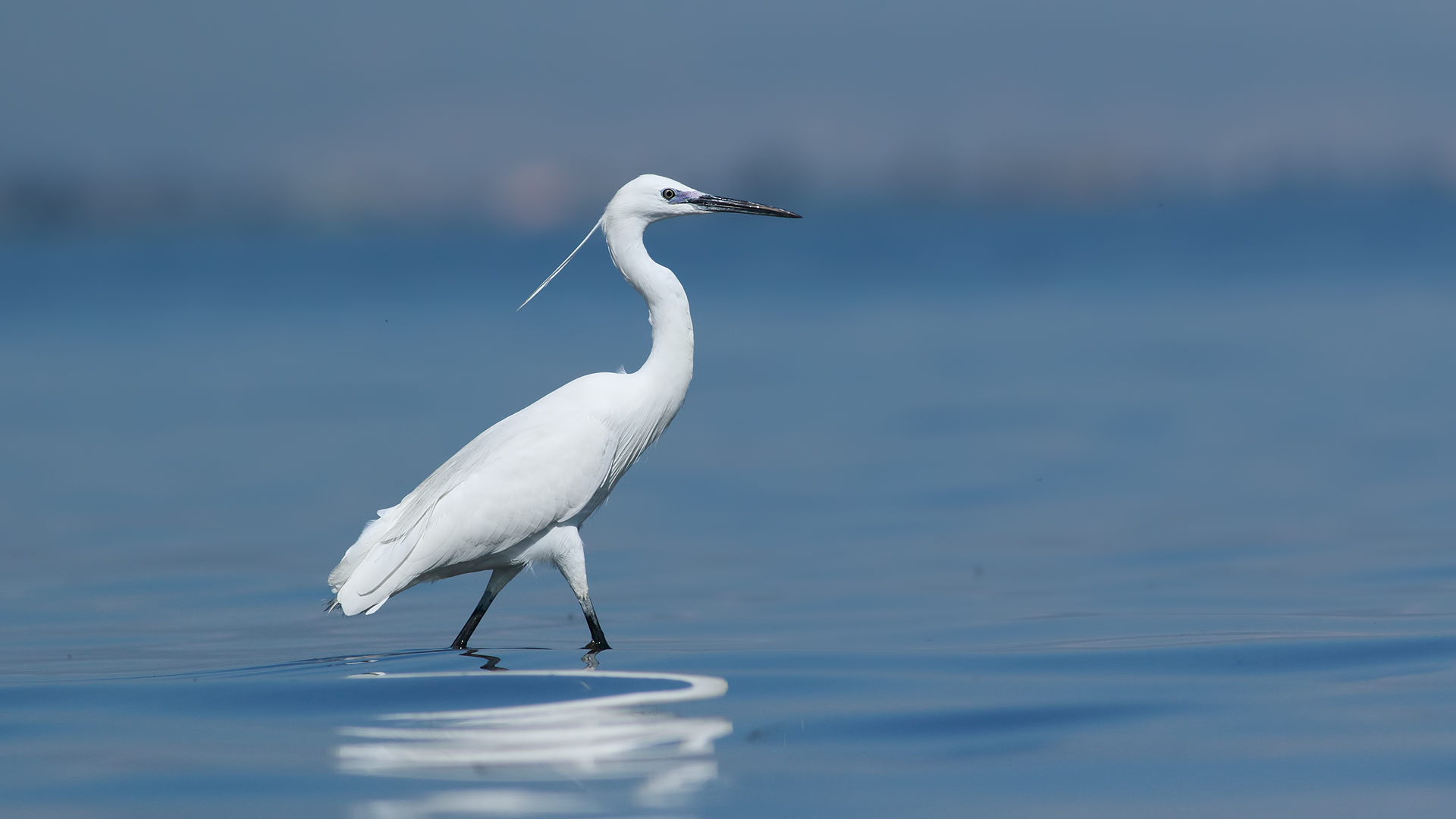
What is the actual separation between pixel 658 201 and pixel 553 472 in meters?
1.34

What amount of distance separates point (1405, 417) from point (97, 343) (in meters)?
22.3

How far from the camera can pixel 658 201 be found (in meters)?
7.35

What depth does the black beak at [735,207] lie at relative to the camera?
24.2 feet

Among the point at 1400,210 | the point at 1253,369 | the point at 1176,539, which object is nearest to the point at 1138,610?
the point at 1176,539

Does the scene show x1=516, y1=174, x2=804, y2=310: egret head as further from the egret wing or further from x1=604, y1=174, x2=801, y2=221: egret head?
the egret wing

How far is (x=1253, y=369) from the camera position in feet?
61.6

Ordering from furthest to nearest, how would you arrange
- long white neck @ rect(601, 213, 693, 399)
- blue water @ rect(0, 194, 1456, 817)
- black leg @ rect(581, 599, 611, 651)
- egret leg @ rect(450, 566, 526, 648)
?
1. long white neck @ rect(601, 213, 693, 399)
2. egret leg @ rect(450, 566, 526, 648)
3. black leg @ rect(581, 599, 611, 651)
4. blue water @ rect(0, 194, 1456, 817)

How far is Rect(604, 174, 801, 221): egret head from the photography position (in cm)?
732

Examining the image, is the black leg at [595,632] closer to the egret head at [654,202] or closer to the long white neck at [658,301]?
the long white neck at [658,301]

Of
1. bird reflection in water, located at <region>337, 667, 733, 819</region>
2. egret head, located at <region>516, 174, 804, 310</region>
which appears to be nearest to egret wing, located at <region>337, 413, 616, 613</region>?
egret head, located at <region>516, 174, 804, 310</region>

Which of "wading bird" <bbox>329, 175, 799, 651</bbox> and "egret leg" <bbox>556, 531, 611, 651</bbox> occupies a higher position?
"wading bird" <bbox>329, 175, 799, 651</bbox>

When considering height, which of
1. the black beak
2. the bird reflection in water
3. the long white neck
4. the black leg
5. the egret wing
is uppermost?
the black beak

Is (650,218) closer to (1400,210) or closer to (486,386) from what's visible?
(486,386)

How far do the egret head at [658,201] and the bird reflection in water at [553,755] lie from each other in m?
2.25
